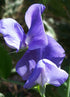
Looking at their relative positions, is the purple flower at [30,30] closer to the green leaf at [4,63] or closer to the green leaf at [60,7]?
the green leaf at [4,63]

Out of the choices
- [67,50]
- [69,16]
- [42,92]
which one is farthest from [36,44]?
[69,16]

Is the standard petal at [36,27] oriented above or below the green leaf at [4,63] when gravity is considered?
above

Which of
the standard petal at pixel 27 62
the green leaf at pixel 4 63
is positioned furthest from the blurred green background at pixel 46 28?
the standard petal at pixel 27 62

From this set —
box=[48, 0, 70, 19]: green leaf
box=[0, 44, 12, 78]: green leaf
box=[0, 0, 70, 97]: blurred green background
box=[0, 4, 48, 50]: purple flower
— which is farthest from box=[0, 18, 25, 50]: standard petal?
box=[48, 0, 70, 19]: green leaf

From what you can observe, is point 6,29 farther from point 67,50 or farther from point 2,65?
point 67,50

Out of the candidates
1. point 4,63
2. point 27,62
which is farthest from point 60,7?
point 27,62

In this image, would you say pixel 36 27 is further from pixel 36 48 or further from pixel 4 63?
pixel 4 63
